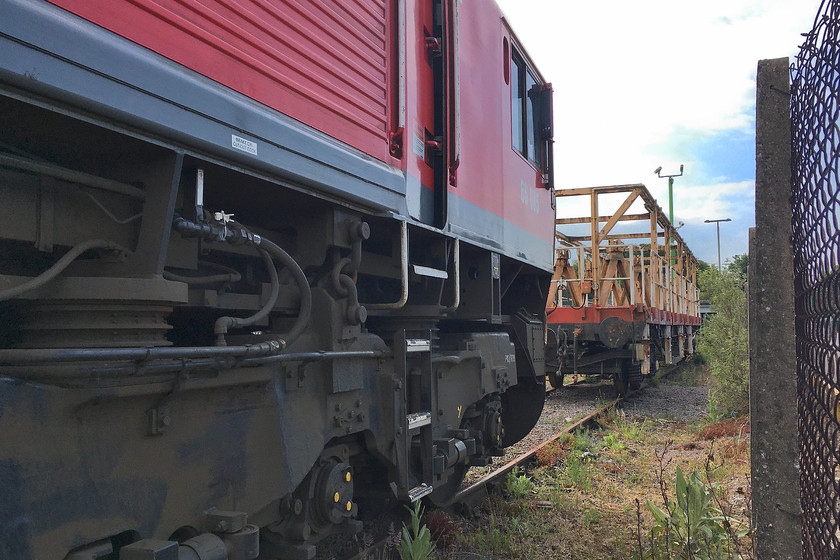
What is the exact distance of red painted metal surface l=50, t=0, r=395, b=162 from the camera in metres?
2.10

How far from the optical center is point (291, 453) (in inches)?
110

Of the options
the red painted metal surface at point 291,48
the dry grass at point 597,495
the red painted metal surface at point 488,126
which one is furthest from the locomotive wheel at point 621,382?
the red painted metal surface at point 291,48

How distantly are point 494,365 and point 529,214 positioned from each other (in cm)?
173

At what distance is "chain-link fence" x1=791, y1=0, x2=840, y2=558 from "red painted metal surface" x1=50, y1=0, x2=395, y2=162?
1872mm

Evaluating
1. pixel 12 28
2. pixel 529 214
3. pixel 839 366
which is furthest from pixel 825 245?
pixel 529 214

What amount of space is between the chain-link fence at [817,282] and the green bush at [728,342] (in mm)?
8250

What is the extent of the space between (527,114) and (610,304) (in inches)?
337

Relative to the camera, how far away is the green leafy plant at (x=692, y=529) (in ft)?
13.2

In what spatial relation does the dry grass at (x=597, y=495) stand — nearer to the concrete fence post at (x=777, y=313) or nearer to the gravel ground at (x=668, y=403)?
the gravel ground at (x=668, y=403)

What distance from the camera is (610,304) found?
1403cm

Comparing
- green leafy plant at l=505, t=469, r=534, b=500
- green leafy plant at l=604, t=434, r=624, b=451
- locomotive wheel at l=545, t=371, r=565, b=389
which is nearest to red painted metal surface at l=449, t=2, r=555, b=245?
green leafy plant at l=505, t=469, r=534, b=500

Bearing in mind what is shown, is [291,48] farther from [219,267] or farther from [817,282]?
[817,282]

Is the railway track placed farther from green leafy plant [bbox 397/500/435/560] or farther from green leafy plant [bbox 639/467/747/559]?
green leafy plant [bbox 639/467/747/559]

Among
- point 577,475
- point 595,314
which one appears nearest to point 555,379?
point 595,314
